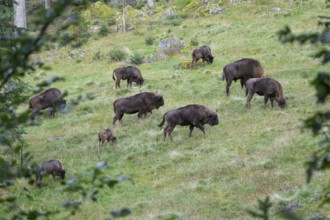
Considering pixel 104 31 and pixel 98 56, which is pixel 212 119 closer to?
pixel 98 56

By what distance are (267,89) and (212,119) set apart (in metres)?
2.66

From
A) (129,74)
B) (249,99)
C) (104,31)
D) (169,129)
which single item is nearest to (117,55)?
(104,31)

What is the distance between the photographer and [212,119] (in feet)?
63.3

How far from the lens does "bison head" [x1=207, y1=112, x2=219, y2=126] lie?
1920 centimetres

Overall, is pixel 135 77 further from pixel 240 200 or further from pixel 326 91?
pixel 326 91

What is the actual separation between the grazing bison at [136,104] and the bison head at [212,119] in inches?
132

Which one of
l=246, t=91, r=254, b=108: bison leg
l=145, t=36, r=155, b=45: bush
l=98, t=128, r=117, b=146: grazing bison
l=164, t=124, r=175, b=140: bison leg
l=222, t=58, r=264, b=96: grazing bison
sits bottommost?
l=98, t=128, r=117, b=146: grazing bison

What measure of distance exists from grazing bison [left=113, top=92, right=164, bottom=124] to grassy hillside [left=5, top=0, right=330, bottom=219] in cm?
45

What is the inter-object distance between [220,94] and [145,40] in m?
16.0

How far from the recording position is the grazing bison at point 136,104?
21.5m

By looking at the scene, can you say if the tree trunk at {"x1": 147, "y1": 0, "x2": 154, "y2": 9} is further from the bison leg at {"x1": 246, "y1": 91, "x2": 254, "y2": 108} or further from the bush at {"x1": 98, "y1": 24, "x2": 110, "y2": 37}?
the bison leg at {"x1": 246, "y1": 91, "x2": 254, "y2": 108}

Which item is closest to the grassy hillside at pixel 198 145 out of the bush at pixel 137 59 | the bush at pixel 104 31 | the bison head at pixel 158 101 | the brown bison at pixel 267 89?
the brown bison at pixel 267 89

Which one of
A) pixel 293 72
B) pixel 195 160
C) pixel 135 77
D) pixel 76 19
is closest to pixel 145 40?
pixel 135 77

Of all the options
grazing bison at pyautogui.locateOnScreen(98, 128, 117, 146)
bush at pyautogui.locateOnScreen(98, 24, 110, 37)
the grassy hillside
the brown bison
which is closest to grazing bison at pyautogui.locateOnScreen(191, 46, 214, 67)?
the grassy hillside
